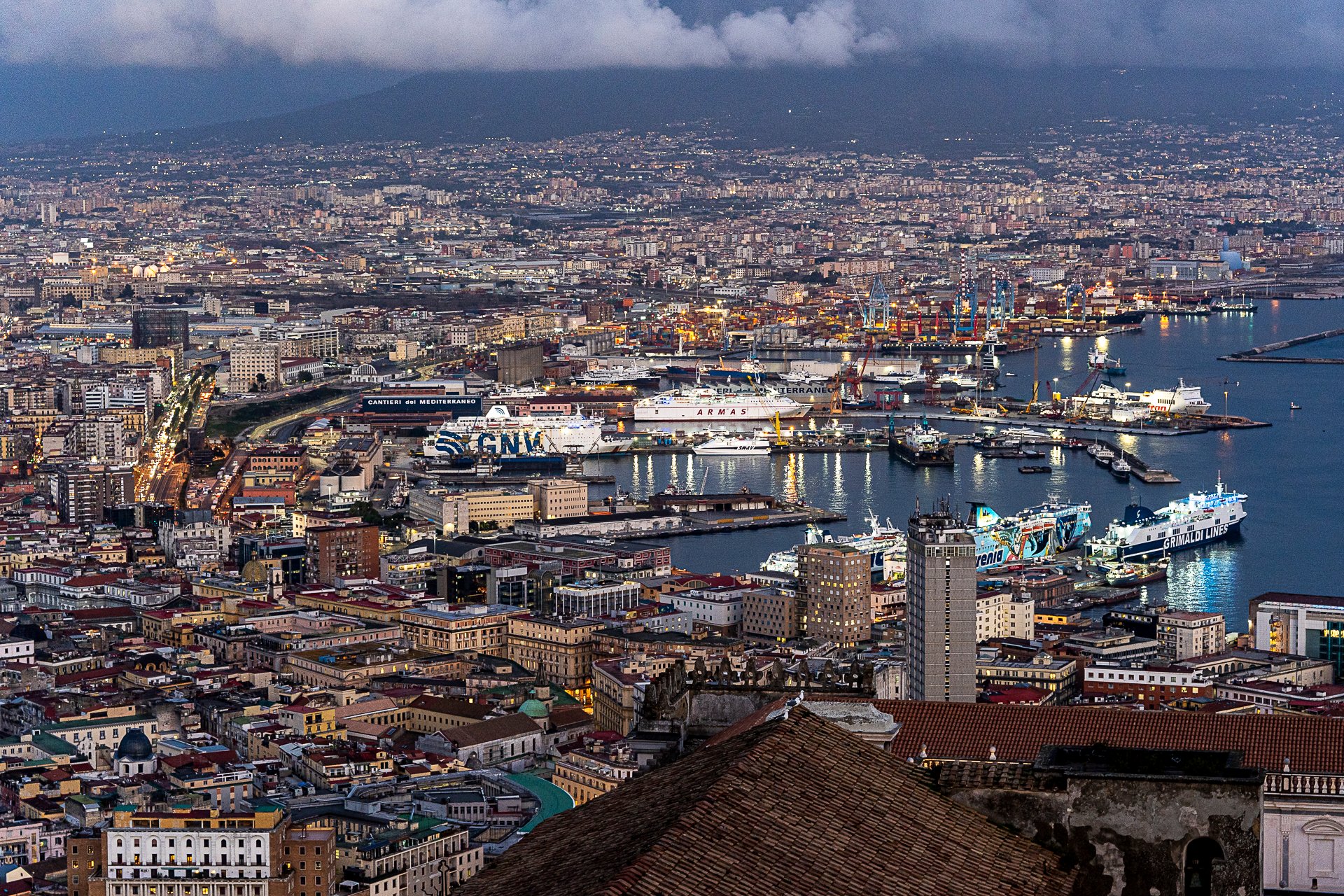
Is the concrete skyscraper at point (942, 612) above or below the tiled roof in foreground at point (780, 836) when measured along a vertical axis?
below

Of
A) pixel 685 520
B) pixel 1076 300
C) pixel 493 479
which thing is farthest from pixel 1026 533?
pixel 1076 300

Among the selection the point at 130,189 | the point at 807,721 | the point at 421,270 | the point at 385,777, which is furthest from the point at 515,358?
the point at 130,189

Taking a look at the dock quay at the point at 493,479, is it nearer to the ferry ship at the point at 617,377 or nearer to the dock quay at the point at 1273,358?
the ferry ship at the point at 617,377

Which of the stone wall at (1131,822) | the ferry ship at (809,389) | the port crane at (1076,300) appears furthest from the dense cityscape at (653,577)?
→ the port crane at (1076,300)

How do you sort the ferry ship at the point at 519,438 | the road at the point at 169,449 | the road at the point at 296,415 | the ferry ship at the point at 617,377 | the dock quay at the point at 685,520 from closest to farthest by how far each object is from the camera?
the dock quay at the point at 685,520, the road at the point at 169,449, the ferry ship at the point at 519,438, the road at the point at 296,415, the ferry ship at the point at 617,377

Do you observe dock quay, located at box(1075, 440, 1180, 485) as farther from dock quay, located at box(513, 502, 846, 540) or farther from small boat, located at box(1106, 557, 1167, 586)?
small boat, located at box(1106, 557, 1167, 586)
